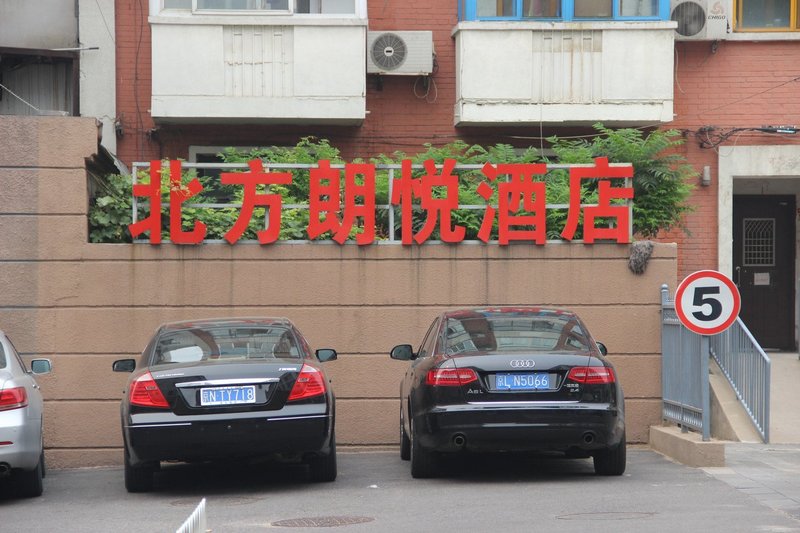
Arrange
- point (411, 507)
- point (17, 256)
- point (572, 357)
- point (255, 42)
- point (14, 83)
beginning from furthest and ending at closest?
point (14, 83) → point (255, 42) → point (17, 256) → point (572, 357) → point (411, 507)

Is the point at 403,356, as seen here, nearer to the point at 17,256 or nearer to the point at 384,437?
the point at 384,437

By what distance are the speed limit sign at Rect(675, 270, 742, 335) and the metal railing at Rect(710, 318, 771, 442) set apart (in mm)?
A: 1033

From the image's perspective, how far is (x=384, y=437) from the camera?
45.4 ft

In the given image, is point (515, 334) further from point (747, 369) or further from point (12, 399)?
point (12, 399)

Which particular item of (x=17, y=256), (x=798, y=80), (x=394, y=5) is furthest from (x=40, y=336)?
(x=798, y=80)

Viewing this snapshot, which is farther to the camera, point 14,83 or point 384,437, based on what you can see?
point 14,83

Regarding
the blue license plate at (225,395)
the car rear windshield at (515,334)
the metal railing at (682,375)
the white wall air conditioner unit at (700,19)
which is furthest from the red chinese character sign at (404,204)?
the white wall air conditioner unit at (700,19)

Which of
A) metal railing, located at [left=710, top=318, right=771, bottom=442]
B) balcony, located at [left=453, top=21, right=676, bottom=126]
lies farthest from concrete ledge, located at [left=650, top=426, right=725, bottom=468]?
balcony, located at [left=453, top=21, right=676, bottom=126]

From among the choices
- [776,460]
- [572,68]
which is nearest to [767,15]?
[572,68]

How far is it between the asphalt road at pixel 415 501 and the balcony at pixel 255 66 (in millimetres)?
6398

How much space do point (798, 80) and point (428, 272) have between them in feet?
25.2

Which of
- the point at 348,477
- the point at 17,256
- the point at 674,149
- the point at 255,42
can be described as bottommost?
the point at 348,477

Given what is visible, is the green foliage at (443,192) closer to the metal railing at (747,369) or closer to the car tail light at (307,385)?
the metal railing at (747,369)

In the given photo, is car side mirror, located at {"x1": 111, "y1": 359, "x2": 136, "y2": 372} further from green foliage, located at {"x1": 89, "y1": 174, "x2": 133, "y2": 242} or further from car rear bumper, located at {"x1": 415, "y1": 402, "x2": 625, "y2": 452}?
car rear bumper, located at {"x1": 415, "y1": 402, "x2": 625, "y2": 452}
